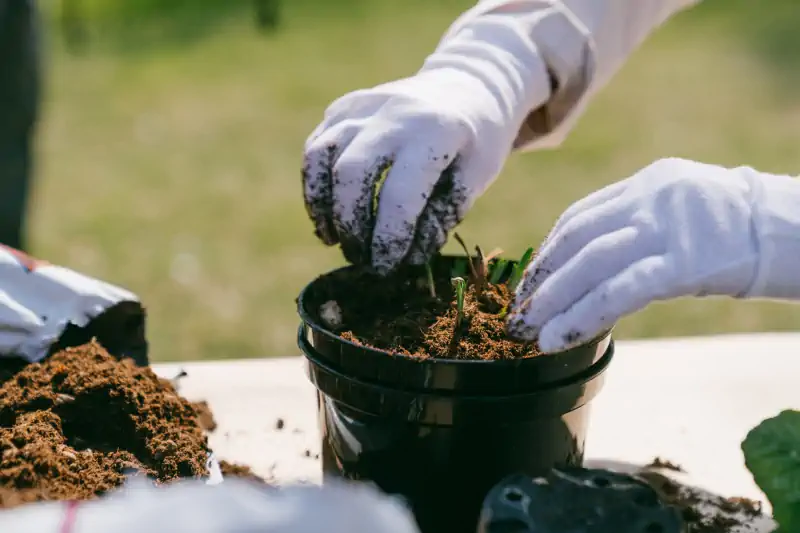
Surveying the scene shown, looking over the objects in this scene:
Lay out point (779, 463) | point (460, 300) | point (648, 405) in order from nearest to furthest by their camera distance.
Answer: point (779, 463) < point (460, 300) < point (648, 405)

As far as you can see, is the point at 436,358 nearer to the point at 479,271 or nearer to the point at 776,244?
the point at 479,271

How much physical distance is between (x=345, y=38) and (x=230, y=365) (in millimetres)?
6319

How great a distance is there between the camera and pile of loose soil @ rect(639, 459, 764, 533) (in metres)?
1.05

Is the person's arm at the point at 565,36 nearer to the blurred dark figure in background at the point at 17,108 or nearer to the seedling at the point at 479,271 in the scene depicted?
the seedling at the point at 479,271

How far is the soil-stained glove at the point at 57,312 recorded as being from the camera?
1.14 meters

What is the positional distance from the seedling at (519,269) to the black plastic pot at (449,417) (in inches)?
6.5

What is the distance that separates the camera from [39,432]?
97 cm

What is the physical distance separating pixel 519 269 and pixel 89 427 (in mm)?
538

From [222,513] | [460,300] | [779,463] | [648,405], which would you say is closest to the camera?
[222,513]

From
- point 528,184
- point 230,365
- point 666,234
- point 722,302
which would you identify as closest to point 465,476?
point 666,234

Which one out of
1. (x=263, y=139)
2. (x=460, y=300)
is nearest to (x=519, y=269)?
(x=460, y=300)

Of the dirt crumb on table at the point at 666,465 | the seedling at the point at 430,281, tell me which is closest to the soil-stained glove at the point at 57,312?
the seedling at the point at 430,281

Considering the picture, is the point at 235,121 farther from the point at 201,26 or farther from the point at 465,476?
the point at 465,476

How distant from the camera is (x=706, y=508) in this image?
1.09 metres
